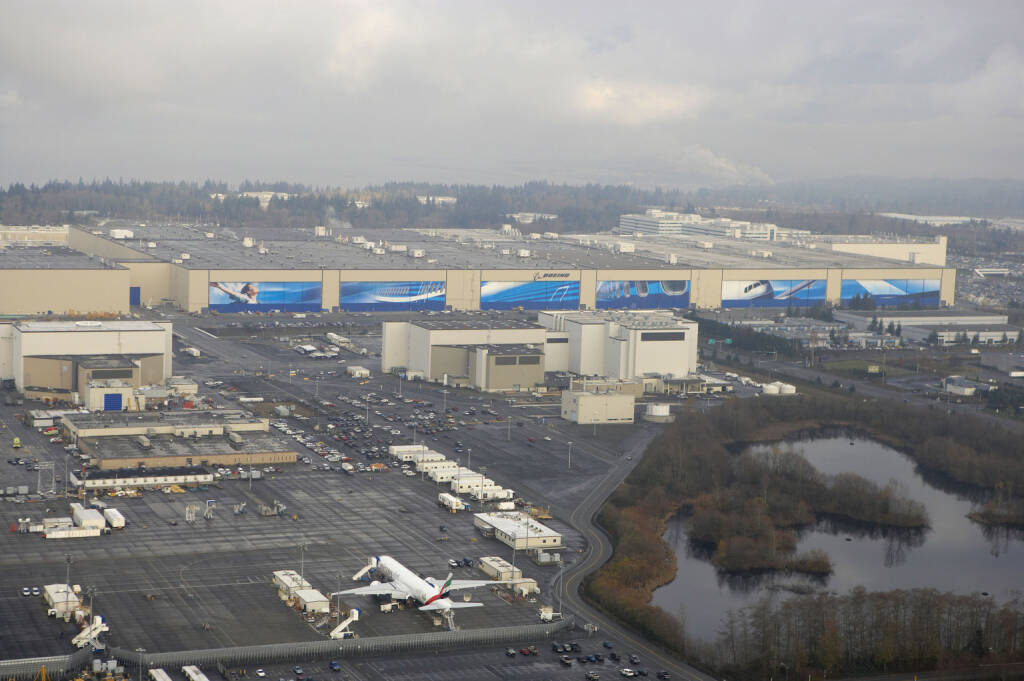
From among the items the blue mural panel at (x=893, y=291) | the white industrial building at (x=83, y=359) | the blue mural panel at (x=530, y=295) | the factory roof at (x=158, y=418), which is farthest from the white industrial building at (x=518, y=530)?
the blue mural panel at (x=893, y=291)

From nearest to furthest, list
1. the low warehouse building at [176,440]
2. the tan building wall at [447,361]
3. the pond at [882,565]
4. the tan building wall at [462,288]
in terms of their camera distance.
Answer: the pond at [882,565] < the low warehouse building at [176,440] < the tan building wall at [447,361] < the tan building wall at [462,288]

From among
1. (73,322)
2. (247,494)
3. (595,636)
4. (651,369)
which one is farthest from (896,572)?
(73,322)

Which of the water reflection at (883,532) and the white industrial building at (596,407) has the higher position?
the white industrial building at (596,407)

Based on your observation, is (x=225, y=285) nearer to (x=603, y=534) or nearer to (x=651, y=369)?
(x=651, y=369)

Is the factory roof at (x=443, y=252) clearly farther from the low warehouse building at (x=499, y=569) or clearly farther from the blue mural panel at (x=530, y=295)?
the low warehouse building at (x=499, y=569)

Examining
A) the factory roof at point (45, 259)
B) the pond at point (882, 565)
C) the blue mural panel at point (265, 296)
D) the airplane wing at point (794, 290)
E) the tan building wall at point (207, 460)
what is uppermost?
the factory roof at point (45, 259)

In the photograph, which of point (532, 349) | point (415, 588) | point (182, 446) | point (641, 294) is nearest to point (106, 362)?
point (182, 446)

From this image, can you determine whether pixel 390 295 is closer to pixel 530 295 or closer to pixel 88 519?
pixel 530 295
